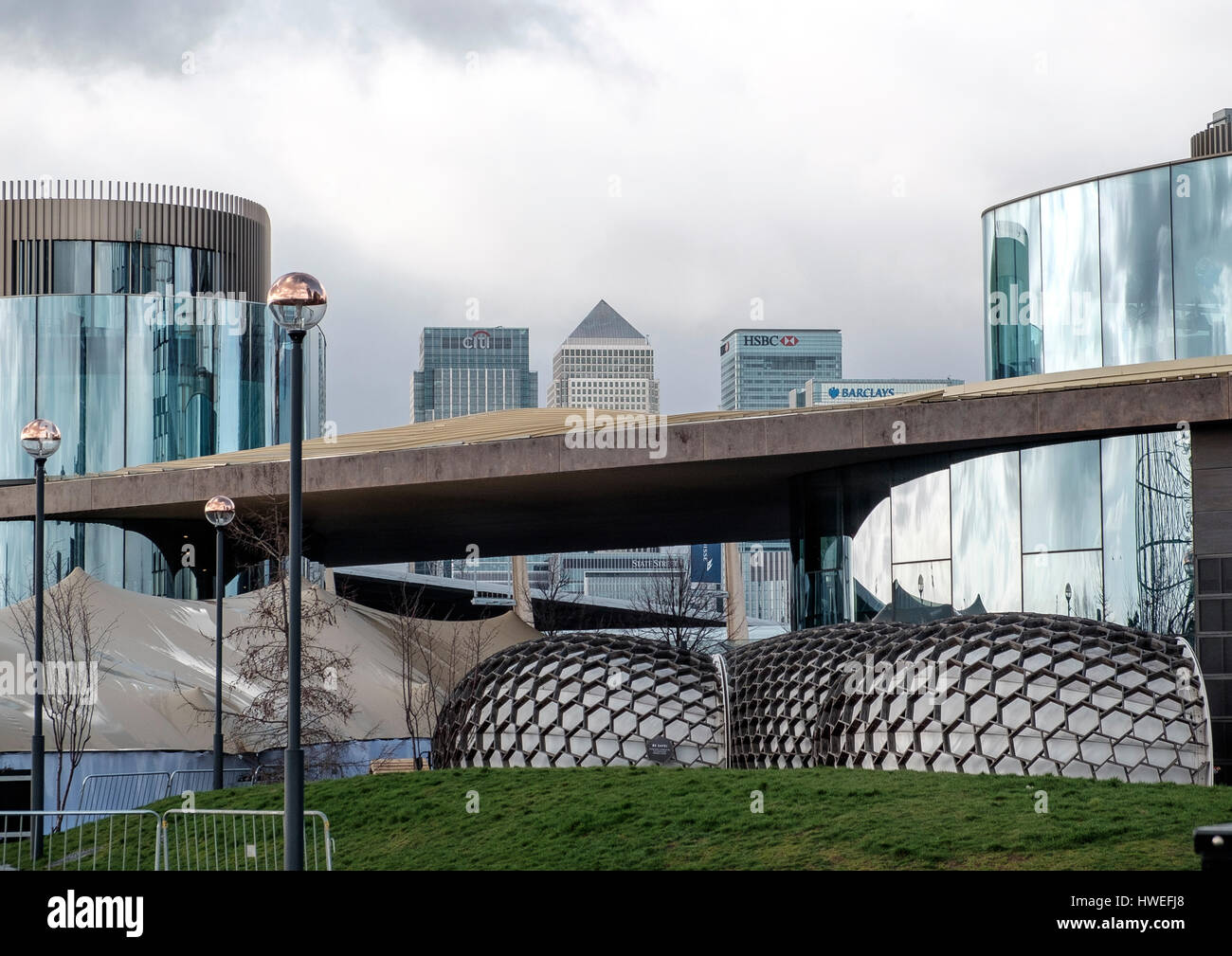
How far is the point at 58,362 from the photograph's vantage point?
177 ft

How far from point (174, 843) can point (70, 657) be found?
14.8 metres

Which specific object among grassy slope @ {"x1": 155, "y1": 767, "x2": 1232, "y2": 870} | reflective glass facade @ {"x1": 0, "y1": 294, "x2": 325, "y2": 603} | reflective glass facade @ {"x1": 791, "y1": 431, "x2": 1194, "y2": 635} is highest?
reflective glass facade @ {"x1": 0, "y1": 294, "x2": 325, "y2": 603}

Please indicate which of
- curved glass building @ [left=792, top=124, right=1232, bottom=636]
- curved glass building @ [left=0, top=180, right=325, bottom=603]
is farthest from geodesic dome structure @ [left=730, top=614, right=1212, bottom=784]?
curved glass building @ [left=0, top=180, right=325, bottom=603]

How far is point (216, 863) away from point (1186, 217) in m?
33.3

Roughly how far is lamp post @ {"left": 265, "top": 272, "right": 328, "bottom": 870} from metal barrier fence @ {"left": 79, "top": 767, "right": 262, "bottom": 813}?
1472 cm

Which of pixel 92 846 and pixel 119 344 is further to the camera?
pixel 119 344

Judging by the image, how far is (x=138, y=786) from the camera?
26.9 meters

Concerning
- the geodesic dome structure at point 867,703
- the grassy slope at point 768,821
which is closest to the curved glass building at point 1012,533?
the geodesic dome structure at point 867,703

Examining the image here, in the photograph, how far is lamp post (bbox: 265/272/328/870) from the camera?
1201 centimetres

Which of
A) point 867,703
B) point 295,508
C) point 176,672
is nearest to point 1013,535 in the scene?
point 867,703

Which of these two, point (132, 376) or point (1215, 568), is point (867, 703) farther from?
point (132, 376)

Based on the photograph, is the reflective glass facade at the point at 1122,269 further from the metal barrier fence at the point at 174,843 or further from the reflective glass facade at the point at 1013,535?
the metal barrier fence at the point at 174,843

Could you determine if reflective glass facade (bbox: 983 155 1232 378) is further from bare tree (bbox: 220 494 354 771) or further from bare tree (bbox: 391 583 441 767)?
bare tree (bbox: 220 494 354 771)

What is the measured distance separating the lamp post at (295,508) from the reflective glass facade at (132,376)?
141 feet
